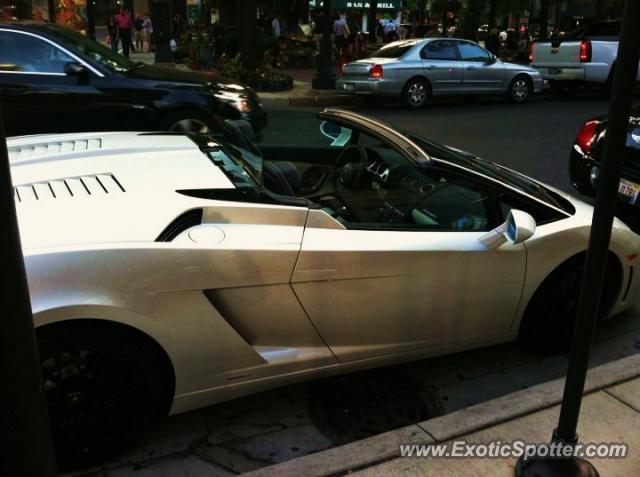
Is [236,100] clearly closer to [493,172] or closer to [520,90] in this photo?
[493,172]

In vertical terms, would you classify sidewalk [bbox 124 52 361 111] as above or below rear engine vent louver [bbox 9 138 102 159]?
below

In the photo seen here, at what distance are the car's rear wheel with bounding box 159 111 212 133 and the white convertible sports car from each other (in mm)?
3595

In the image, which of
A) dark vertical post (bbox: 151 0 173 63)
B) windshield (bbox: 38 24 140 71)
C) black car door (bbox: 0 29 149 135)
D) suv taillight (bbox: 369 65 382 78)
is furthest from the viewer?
dark vertical post (bbox: 151 0 173 63)

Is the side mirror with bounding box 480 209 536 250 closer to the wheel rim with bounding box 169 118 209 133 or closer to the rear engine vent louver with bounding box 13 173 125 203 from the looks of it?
the rear engine vent louver with bounding box 13 173 125 203

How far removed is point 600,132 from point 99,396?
4862 millimetres

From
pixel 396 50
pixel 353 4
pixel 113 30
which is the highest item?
pixel 353 4

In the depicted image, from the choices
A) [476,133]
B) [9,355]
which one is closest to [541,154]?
[476,133]

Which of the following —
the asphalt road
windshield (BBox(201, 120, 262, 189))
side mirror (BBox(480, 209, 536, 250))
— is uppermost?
windshield (BBox(201, 120, 262, 189))

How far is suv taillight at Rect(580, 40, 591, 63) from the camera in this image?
577 inches

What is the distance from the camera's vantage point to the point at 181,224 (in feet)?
8.67

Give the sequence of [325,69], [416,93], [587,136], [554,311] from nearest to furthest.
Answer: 1. [554,311]
2. [587,136]
3. [416,93]
4. [325,69]

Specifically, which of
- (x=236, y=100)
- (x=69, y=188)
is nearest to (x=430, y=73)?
(x=236, y=100)

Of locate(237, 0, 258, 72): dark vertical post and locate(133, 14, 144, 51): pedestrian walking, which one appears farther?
locate(133, 14, 144, 51): pedestrian walking

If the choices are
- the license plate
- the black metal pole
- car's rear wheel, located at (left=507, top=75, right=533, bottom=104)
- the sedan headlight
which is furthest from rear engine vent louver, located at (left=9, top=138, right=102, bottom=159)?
car's rear wheel, located at (left=507, top=75, right=533, bottom=104)
